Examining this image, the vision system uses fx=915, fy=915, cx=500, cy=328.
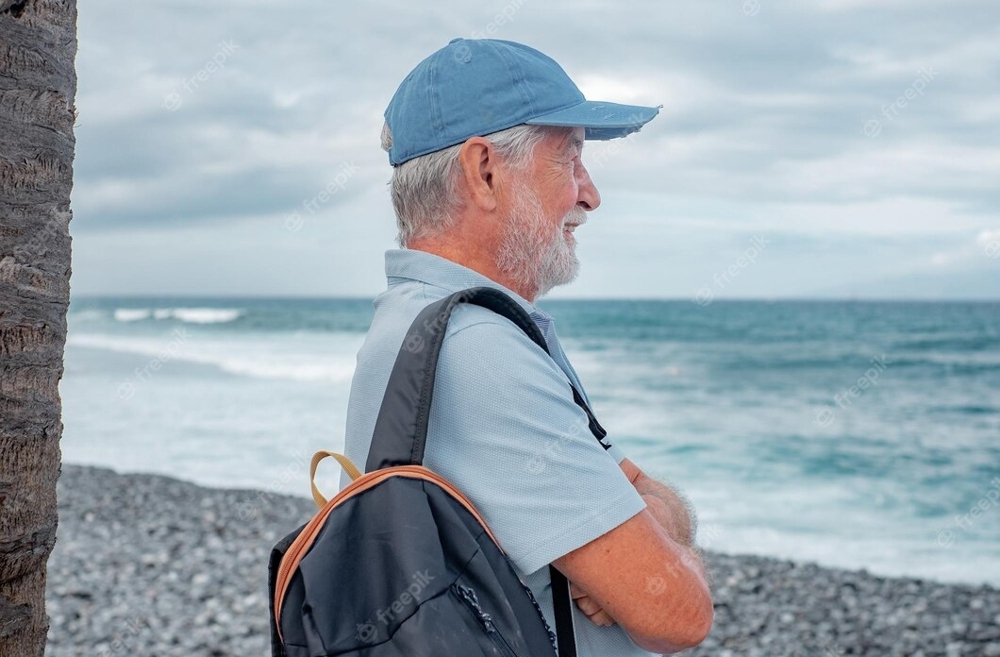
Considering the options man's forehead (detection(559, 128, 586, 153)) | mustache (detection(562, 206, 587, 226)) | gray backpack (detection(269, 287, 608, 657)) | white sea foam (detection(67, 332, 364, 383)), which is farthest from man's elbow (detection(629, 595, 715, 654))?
white sea foam (detection(67, 332, 364, 383))

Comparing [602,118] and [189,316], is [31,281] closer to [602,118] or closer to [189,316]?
[602,118]

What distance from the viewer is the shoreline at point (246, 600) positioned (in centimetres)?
590

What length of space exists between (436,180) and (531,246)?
0.22 m

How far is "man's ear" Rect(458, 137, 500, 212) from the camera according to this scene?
1672 mm

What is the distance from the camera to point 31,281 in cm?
179

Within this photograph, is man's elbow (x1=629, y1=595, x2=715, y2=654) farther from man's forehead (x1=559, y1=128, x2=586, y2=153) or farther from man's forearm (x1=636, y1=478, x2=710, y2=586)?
man's forehead (x1=559, y1=128, x2=586, y2=153)

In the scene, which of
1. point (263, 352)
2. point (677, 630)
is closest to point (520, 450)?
point (677, 630)

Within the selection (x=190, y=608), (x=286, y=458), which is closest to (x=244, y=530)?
(x=190, y=608)

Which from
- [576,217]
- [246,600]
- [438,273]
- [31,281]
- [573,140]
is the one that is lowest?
[246,600]

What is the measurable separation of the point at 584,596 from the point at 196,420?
14991mm

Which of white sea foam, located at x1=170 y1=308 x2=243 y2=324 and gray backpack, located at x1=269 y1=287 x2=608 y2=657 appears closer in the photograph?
gray backpack, located at x1=269 y1=287 x2=608 y2=657

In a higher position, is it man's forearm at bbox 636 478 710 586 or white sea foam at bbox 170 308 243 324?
man's forearm at bbox 636 478 710 586

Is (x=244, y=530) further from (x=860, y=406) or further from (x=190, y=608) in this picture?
(x=860, y=406)

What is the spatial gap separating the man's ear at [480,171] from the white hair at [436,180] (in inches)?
0.7
